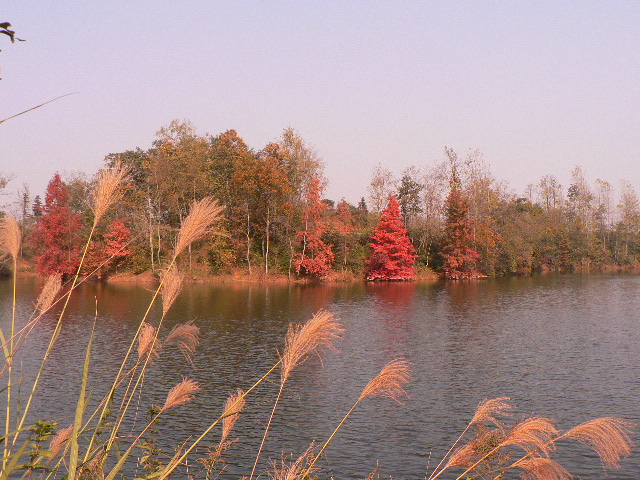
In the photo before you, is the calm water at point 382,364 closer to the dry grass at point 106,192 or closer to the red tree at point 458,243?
the dry grass at point 106,192

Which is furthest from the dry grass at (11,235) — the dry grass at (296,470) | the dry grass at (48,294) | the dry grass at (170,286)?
the dry grass at (296,470)

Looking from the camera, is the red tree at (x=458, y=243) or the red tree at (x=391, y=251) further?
the red tree at (x=458, y=243)

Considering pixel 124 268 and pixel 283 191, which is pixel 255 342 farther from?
pixel 124 268

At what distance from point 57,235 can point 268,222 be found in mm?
16887

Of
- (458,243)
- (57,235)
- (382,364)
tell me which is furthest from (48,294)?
(458,243)

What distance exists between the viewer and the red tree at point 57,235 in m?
47.7

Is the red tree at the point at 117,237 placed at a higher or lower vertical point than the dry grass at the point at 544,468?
higher

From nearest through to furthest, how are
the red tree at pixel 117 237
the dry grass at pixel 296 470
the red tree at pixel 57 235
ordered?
the dry grass at pixel 296 470, the red tree at pixel 57 235, the red tree at pixel 117 237

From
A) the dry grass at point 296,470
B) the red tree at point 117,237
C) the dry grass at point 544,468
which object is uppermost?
the red tree at point 117,237

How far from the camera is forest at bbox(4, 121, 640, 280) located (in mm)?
50344

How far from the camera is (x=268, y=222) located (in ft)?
165

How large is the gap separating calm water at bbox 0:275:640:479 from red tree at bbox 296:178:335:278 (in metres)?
11.1

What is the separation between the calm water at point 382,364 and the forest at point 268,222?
459 inches

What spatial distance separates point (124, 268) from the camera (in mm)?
53188
